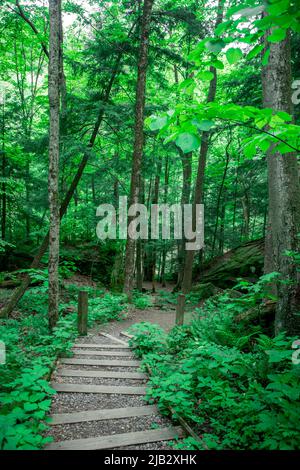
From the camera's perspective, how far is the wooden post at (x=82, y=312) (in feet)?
24.8

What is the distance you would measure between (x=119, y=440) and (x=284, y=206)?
4.17 m

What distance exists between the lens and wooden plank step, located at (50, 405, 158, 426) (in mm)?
3789

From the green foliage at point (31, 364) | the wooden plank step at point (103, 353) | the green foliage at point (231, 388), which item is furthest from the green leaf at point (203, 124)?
the wooden plank step at point (103, 353)

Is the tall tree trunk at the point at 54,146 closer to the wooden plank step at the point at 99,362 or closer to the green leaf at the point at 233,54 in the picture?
the wooden plank step at the point at 99,362

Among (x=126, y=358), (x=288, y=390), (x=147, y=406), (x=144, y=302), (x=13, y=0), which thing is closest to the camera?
(x=288, y=390)

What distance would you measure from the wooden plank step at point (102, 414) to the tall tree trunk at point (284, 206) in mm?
2444

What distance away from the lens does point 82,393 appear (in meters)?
4.62

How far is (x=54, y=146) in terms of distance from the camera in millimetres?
7133

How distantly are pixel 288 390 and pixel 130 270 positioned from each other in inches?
354

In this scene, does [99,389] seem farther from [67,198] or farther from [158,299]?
[158,299]

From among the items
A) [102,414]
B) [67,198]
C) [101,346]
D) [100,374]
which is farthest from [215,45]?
[67,198]

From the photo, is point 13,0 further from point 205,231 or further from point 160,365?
point 205,231
